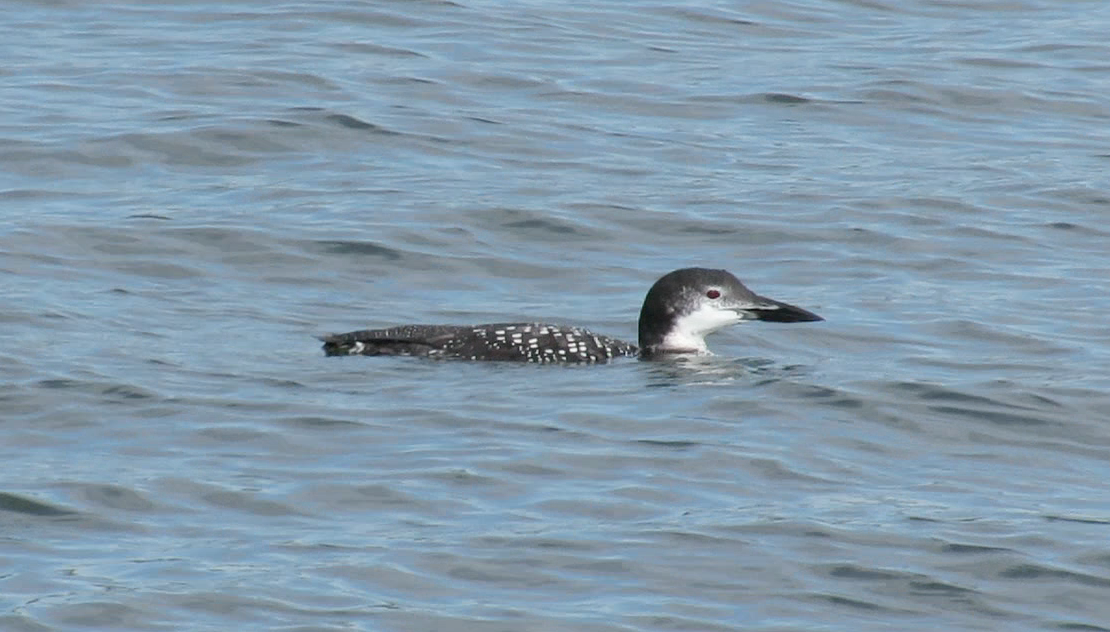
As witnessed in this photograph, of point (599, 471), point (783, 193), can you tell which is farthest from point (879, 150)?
point (599, 471)

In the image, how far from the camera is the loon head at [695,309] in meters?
10.7

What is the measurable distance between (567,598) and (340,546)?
78 cm

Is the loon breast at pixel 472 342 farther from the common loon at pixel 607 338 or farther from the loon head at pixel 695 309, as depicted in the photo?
the loon head at pixel 695 309

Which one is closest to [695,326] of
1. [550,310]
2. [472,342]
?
[550,310]

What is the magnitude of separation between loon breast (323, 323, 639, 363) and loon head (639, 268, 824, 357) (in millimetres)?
522

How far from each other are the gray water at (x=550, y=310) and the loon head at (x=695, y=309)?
16 cm

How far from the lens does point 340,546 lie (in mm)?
7320

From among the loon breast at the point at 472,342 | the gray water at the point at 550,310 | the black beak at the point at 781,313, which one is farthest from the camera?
the black beak at the point at 781,313

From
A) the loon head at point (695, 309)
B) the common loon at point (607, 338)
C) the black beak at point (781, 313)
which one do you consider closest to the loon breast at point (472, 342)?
the common loon at point (607, 338)

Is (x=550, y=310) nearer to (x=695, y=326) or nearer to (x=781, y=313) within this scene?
(x=695, y=326)

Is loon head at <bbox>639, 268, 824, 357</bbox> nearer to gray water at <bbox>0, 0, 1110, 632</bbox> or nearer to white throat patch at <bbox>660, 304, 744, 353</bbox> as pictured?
white throat patch at <bbox>660, 304, 744, 353</bbox>

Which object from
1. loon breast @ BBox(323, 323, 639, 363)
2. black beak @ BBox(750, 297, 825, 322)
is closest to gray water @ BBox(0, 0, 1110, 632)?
loon breast @ BBox(323, 323, 639, 363)

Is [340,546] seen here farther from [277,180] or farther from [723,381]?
[277,180]

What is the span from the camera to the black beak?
35.0ft
